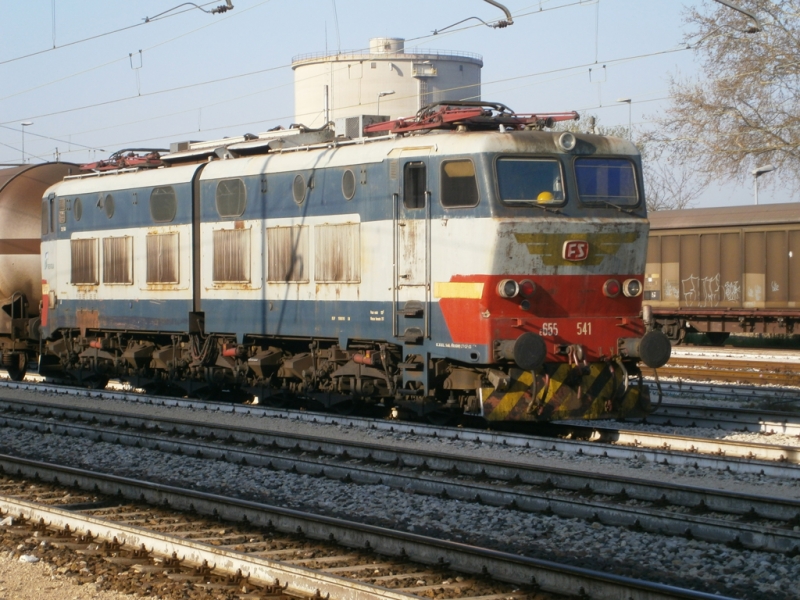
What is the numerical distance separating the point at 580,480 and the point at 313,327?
6.08 m

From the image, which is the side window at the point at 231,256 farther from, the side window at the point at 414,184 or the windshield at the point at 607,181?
the windshield at the point at 607,181

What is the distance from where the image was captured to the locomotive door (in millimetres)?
12875

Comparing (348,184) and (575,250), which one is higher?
(348,184)

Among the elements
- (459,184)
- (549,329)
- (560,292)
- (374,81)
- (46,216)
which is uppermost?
(374,81)

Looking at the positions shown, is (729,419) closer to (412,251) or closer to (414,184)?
(412,251)

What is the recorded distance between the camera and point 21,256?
22.5 meters

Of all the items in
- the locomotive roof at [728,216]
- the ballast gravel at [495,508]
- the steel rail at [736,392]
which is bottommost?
the ballast gravel at [495,508]

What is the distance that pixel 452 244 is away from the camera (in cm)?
1256

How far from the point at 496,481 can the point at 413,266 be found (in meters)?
3.83

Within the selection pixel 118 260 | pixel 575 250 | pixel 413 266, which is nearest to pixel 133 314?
pixel 118 260

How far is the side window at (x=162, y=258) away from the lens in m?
17.1

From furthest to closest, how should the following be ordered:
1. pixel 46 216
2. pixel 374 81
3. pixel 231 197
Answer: pixel 374 81
pixel 46 216
pixel 231 197

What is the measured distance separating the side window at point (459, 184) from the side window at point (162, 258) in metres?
6.17

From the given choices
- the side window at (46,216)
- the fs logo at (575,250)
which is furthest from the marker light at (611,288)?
the side window at (46,216)
